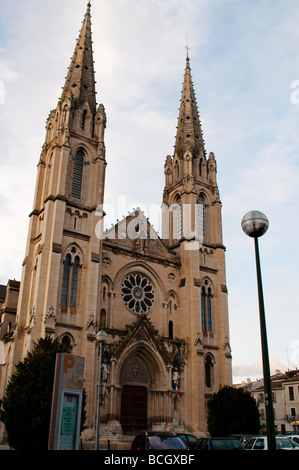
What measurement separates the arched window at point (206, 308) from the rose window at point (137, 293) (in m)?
5.02

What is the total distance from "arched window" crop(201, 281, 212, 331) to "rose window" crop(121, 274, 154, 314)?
5.02 metres

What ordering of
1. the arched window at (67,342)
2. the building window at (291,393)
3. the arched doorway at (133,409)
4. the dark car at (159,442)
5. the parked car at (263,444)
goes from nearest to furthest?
1. the dark car at (159,442)
2. the parked car at (263,444)
3. the arched window at (67,342)
4. the arched doorway at (133,409)
5. the building window at (291,393)

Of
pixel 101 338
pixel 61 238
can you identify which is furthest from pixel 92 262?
pixel 101 338

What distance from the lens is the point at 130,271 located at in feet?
117

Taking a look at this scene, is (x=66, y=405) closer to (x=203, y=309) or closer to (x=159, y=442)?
(x=159, y=442)

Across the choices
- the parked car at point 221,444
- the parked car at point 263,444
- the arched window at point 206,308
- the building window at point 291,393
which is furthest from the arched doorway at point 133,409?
the building window at point 291,393

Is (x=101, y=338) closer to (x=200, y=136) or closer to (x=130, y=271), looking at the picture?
(x=130, y=271)

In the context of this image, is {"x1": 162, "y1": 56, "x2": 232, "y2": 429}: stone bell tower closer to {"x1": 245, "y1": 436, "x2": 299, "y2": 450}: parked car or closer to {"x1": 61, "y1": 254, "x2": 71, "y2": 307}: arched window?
{"x1": 61, "y1": 254, "x2": 71, "y2": 307}: arched window

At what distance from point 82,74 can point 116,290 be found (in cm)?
2067

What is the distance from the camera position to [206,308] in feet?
126

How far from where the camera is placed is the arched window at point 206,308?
37859 millimetres

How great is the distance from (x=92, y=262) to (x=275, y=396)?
41245mm

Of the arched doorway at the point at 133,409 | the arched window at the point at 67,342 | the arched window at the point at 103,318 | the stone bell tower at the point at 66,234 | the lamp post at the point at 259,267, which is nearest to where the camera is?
the lamp post at the point at 259,267

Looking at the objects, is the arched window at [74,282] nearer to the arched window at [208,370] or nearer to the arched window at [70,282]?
the arched window at [70,282]
